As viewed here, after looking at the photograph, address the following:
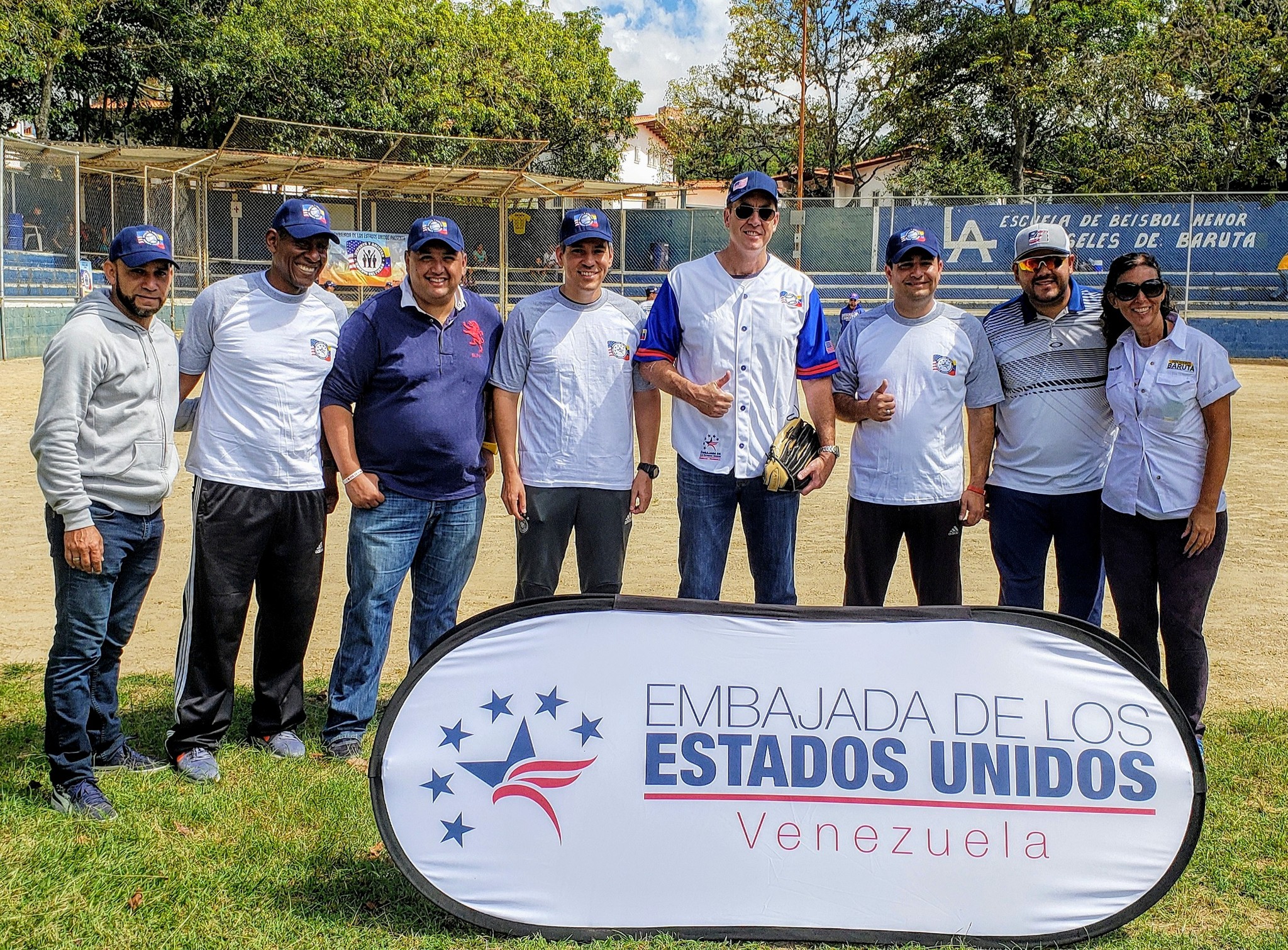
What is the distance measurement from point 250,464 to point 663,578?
3.47 meters

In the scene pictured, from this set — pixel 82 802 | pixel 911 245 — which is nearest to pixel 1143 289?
pixel 911 245

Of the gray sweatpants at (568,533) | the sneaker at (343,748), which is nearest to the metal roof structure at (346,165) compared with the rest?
the gray sweatpants at (568,533)

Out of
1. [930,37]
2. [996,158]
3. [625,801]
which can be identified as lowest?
[625,801]

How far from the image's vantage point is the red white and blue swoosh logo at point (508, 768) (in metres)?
2.99

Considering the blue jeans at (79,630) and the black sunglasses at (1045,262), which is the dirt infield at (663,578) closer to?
the blue jeans at (79,630)

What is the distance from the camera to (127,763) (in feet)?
13.7

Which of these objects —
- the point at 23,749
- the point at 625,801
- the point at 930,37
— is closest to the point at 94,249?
the point at 23,749

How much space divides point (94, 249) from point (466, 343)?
2213 centimetres

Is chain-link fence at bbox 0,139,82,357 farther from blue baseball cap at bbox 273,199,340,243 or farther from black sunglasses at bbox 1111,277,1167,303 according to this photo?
black sunglasses at bbox 1111,277,1167,303

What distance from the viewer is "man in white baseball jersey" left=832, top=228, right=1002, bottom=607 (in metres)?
4.36

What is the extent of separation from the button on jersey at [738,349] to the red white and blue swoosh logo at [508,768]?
5.03 feet

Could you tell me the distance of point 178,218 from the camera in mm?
26641

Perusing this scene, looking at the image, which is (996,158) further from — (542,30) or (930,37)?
(542,30)

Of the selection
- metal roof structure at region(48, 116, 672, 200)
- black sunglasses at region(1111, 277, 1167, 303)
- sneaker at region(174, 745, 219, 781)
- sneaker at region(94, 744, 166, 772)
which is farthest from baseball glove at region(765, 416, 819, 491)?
metal roof structure at region(48, 116, 672, 200)
